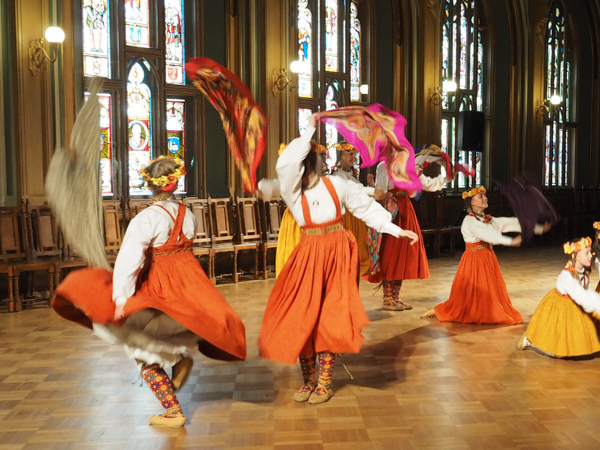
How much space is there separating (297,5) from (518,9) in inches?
238

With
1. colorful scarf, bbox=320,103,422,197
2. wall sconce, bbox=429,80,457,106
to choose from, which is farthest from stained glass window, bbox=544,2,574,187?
colorful scarf, bbox=320,103,422,197

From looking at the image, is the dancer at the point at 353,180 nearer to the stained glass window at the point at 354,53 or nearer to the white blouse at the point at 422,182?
the white blouse at the point at 422,182

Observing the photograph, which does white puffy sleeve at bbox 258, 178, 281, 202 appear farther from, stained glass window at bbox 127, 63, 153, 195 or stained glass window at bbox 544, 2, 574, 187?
stained glass window at bbox 544, 2, 574, 187

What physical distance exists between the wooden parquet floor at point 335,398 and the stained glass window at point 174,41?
460cm

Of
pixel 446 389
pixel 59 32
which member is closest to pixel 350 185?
pixel 446 389

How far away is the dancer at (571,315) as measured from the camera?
4555mm

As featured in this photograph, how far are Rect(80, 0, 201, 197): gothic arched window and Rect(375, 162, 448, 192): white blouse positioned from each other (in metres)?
3.58

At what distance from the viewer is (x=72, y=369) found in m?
4.48

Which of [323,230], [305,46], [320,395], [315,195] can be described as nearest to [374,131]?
[315,195]

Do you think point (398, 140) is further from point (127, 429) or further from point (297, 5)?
point (297, 5)

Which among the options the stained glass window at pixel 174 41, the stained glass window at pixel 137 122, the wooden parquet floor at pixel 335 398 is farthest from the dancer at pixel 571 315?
the stained glass window at pixel 174 41

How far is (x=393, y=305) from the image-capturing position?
21.3 feet

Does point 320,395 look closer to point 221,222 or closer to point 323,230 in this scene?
point 323,230

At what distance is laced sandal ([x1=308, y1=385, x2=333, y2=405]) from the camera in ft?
12.3
